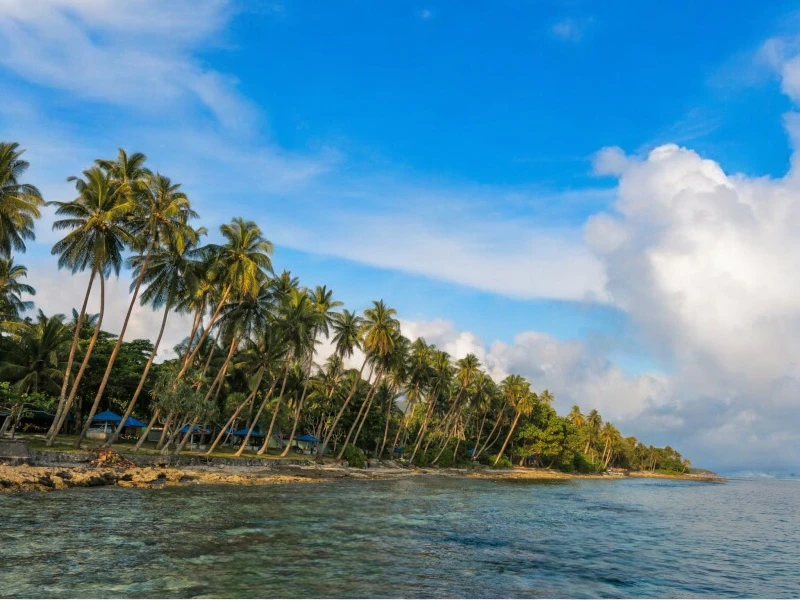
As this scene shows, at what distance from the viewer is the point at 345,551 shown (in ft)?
52.3

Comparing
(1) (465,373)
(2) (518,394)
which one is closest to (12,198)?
(1) (465,373)

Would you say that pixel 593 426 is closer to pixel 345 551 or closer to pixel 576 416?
pixel 576 416

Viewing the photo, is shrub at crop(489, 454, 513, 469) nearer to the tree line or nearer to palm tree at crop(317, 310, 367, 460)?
the tree line

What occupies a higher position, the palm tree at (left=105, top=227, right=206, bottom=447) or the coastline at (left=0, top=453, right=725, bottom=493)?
the palm tree at (left=105, top=227, right=206, bottom=447)

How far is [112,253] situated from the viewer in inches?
1499

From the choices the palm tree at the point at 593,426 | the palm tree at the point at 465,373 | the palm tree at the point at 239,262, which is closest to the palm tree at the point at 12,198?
the palm tree at the point at 239,262

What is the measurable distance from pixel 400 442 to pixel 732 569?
254ft

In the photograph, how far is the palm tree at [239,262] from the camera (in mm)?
45219

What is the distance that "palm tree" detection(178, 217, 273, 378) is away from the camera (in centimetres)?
4522

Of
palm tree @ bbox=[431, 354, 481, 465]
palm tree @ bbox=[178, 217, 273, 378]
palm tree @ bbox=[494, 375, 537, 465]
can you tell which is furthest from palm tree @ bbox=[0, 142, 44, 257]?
palm tree @ bbox=[494, 375, 537, 465]

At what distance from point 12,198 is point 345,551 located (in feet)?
107

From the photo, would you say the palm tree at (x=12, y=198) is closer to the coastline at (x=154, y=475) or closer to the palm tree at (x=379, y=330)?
the coastline at (x=154, y=475)

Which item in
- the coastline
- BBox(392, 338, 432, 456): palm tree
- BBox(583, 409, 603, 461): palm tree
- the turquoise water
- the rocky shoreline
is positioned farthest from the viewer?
BBox(583, 409, 603, 461): palm tree

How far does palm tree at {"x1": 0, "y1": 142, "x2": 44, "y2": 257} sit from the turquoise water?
18.9 meters
